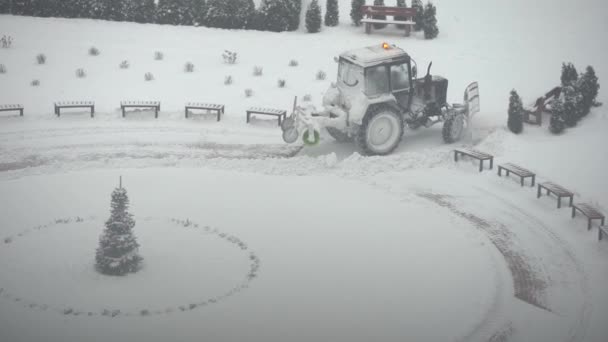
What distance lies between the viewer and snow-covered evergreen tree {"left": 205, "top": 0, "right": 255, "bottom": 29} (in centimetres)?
2669

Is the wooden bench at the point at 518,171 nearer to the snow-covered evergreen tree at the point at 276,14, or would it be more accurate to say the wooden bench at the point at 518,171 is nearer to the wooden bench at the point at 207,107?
the wooden bench at the point at 207,107

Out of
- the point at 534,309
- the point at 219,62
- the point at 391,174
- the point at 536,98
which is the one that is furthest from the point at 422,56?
the point at 534,309

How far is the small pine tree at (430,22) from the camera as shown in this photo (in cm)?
2561

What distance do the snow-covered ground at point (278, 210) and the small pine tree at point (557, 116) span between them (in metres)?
0.34

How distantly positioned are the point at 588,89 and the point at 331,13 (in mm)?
10438

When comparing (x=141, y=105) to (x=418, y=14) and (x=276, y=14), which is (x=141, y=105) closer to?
(x=276, y=14)

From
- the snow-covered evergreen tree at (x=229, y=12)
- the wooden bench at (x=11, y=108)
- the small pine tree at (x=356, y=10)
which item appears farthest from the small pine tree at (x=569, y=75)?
the wooden bench at (x=11, y=108)

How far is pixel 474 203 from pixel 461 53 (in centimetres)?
981

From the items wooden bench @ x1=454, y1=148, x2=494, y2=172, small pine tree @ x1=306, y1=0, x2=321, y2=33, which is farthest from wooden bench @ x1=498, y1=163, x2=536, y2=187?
small pine tree @ x1=306, y1=0, x2=321, y2=33

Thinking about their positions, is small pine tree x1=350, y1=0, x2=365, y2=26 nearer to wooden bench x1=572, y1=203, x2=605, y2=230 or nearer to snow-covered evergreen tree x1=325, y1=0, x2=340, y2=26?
snow-covered evergreen tree x1=325, y1=0, x2=340, y2=26

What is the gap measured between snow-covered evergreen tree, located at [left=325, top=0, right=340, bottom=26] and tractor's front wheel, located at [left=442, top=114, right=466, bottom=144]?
31.5 feet

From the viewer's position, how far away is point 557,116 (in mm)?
18672

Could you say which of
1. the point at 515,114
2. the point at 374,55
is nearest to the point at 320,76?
the point at 374,55

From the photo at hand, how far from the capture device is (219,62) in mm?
24109
